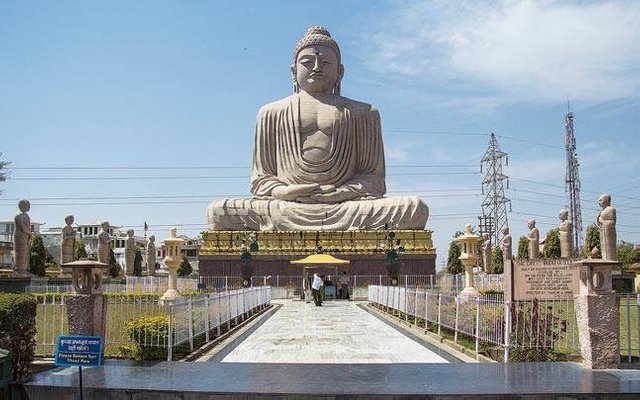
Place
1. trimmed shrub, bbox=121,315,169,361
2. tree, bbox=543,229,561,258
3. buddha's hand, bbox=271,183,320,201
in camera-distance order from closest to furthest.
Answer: trimmed shrub, bbox=121,315,169,361
buddha's hand, bbox=271,183,320,201
tree, bbox=543,229,561,258

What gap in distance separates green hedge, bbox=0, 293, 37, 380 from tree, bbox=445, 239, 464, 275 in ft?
152

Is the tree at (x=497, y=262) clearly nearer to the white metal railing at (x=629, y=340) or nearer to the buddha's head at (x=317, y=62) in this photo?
the buddha's head at (x=317, y=62)

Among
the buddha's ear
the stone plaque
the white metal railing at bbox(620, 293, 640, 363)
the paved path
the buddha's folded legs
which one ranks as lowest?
the paved path

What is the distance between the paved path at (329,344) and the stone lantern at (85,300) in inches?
76.0

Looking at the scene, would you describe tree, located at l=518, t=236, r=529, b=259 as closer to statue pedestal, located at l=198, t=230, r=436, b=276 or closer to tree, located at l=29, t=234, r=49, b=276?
statue pedestal, located at l=198, t=230, r=436, b=276

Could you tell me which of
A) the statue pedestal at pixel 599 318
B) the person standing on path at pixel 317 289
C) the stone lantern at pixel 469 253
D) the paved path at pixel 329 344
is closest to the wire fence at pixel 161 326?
the paved path at pixel 329 344

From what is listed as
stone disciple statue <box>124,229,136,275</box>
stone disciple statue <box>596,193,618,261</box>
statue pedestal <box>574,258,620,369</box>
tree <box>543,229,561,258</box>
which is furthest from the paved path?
tree <box>543,229,561,258</box>

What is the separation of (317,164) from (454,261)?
71.0 feet

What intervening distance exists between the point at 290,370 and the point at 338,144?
94.4ft

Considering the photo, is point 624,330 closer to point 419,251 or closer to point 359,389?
point 359,389

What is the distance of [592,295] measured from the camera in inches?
361

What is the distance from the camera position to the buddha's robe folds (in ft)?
116

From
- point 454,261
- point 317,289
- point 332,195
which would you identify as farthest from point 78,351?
point 454,261

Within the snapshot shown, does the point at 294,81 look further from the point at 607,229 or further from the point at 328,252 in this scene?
the point at 607,229
